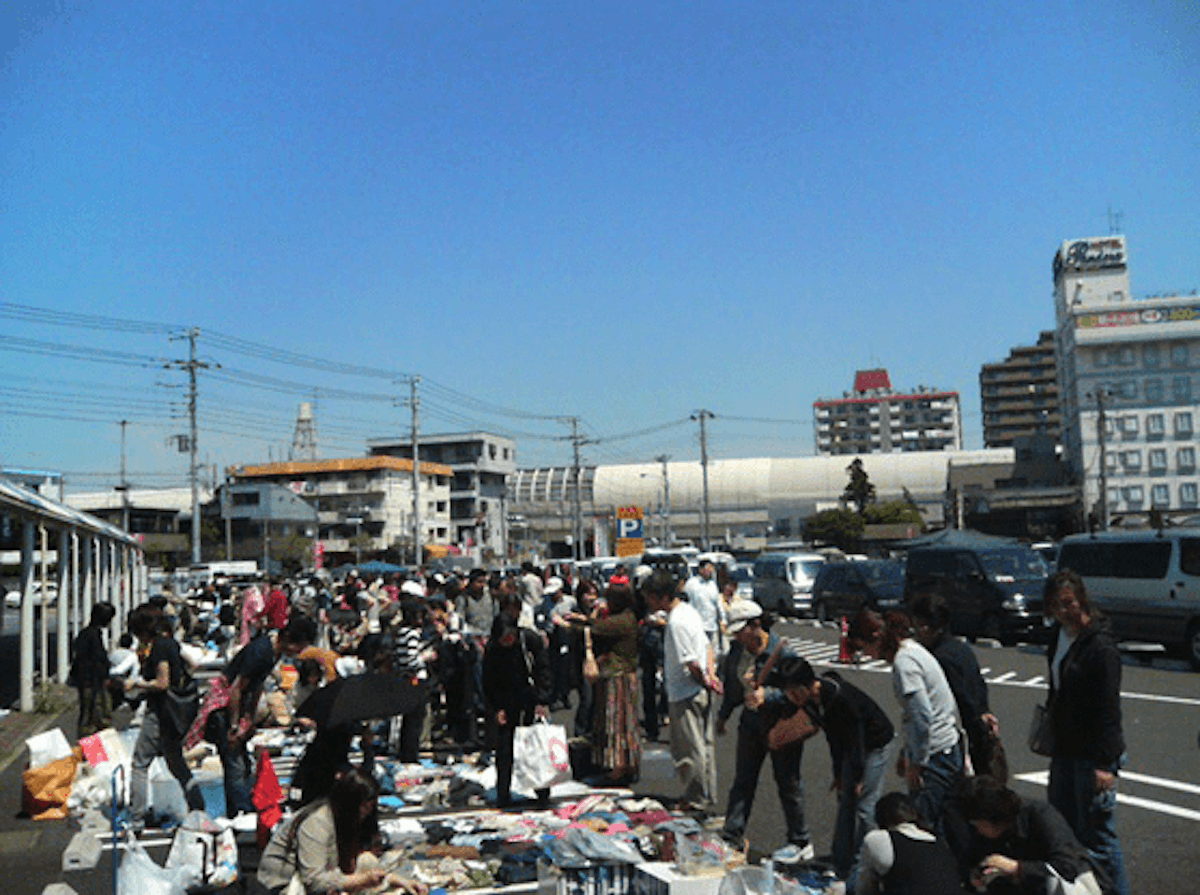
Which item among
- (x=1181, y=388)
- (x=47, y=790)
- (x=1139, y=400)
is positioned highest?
(x=1181, y=388)

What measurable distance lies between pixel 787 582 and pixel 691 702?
79.5 feet

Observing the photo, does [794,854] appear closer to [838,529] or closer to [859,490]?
[838,529]

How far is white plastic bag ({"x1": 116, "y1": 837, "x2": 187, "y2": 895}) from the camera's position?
637 centimetres

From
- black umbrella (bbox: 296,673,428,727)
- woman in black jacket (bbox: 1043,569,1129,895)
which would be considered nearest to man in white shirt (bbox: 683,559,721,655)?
black umbrella (bbox: 296,673,428,727)

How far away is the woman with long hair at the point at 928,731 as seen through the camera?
225 inches

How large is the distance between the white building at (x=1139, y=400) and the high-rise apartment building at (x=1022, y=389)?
5568 cm

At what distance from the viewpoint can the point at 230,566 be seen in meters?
49.7

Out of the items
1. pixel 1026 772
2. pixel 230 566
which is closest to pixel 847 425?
pixel 230 566

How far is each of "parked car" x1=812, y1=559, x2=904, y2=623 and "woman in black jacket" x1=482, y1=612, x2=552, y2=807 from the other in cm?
1920

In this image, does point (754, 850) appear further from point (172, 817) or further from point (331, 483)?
point (331, 483)

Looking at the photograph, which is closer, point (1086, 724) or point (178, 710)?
point (1086, 724)

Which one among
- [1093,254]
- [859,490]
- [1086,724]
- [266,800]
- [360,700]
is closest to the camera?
[1086,724]

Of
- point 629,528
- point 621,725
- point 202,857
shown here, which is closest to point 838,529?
point 629,528

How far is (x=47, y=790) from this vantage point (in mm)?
9352
